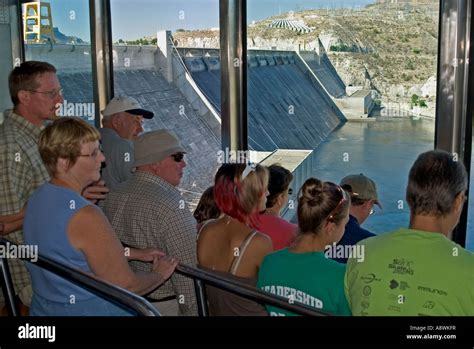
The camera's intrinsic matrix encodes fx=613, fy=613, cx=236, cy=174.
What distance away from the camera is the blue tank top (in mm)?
1704

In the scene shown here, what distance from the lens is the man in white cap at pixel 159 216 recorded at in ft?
7.22

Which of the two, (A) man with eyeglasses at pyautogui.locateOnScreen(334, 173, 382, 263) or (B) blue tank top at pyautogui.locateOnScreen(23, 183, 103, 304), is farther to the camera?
(A) man with eyeglasses at pyautogui.locateOnScreen(334, 173, 382, 263)

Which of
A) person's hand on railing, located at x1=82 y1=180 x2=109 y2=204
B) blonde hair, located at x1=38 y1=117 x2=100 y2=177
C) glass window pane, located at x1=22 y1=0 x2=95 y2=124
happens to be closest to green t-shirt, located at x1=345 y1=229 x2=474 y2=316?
Answer: blonde hair, located at x1=38 y1=117 x2=100 y2=177

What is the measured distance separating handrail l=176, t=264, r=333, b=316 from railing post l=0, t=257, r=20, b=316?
67 centimetres

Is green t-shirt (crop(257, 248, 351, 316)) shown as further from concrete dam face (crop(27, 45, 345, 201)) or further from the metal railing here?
concrete dam face (crop(27, 45, 345, 201))

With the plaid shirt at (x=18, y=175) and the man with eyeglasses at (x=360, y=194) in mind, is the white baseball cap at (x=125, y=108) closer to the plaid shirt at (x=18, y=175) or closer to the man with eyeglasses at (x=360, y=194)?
the plaid shirt at (x=18, y=175)

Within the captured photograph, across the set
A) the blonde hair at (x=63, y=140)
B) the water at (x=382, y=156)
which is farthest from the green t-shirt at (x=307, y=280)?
the water at (x=382, y=156)

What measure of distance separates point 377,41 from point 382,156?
0.67 meters

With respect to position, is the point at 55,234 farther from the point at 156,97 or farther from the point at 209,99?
the point at 156,97

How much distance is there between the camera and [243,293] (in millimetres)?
1838

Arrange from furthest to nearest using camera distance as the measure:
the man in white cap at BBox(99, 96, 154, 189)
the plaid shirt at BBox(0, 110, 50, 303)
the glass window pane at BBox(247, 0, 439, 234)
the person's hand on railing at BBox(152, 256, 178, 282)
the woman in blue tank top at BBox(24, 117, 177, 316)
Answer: the glass window pane at BBox(247, 0, 439, 234), the man in white cap at BBox(99, 96, 154, 189), the plaid shirt at BBox(0, 110, 50, 303), the person's hand on railing at BBox(152, 256, 178, 282), the woman in blue tank top at BBox(24, 117, 177, 316)

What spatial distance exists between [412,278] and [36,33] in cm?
407
